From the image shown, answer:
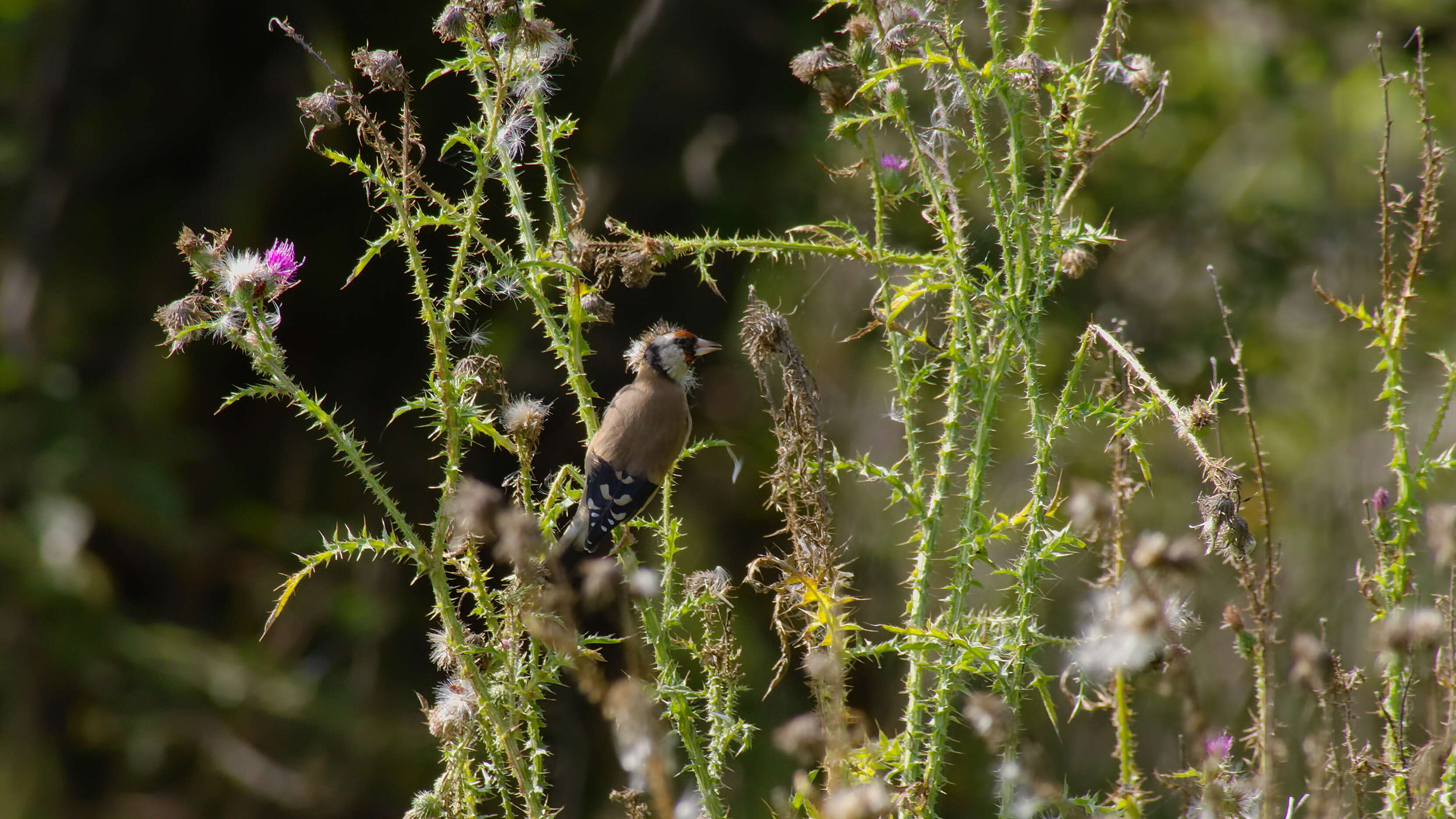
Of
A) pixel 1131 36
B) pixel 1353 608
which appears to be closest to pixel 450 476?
pixel 1353 608

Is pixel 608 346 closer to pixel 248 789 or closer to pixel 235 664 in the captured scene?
pixel 235 664

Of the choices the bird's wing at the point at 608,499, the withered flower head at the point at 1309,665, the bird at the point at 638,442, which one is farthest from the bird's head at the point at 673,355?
the withered flower head at the point at 1309,665

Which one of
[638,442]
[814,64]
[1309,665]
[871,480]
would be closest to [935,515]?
[871,480]

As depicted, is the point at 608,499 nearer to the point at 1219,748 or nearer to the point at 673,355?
the point at 673,355

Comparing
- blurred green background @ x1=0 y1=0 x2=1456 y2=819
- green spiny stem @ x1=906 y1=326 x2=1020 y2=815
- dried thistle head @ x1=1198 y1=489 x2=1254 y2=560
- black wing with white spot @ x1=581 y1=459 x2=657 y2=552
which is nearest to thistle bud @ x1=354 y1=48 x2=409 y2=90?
green spiny stem @ x1=906 y1=326 x2=1020 y2=815

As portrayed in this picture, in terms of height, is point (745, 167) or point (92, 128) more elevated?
point (92, 128)

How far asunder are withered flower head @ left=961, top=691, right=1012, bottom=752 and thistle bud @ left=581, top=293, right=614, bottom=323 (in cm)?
73

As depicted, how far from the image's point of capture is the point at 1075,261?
4.94 feet

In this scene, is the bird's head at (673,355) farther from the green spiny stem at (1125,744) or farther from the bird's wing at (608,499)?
the green spiny stem at (1125,744)

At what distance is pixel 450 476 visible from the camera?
122cm

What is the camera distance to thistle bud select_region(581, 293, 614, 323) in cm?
151

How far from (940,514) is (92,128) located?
15.0 feet

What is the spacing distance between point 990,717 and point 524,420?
70 centimetres

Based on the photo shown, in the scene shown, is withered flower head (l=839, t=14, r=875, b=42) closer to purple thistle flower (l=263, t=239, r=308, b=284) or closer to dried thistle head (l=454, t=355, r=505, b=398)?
dried thistle head (l=454, t=355, r=505, b=398)
